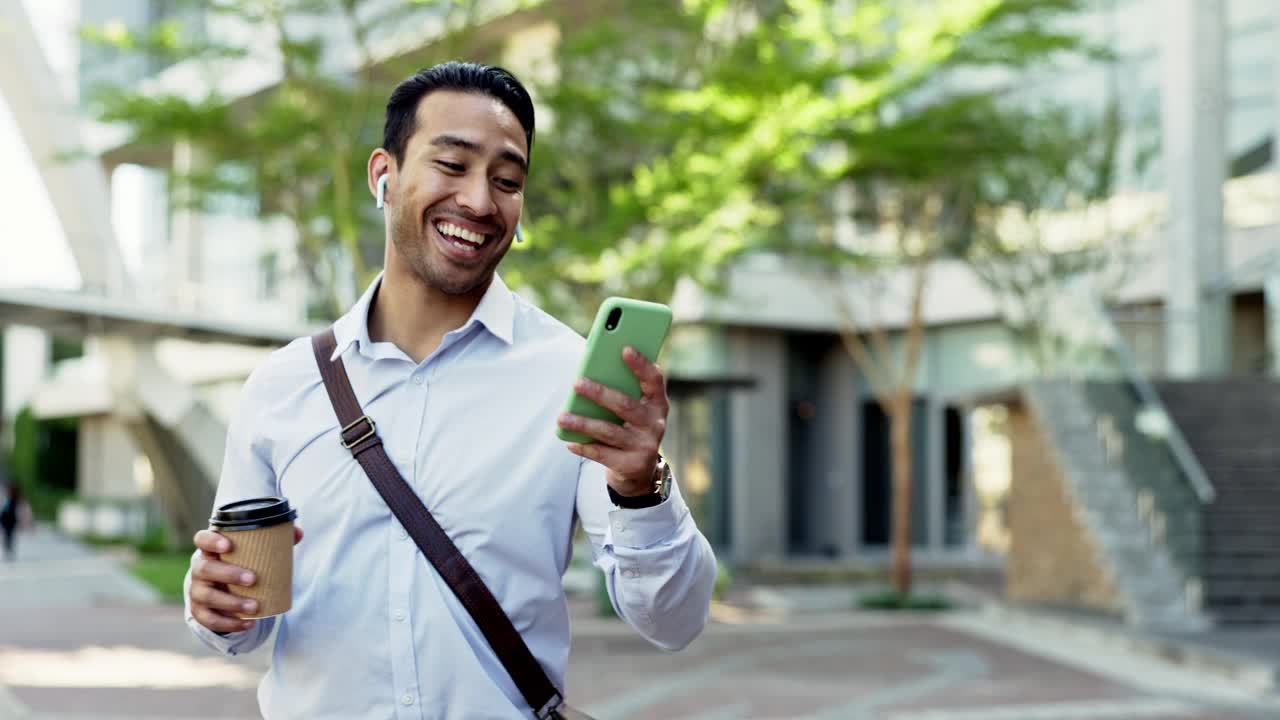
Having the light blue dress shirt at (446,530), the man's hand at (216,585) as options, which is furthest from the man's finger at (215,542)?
the light blue dress shirt at (446,530)

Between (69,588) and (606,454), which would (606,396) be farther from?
(69,588)

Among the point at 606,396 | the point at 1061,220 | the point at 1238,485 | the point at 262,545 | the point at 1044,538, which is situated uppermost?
the point at 1061,220

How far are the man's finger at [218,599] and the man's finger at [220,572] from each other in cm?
1

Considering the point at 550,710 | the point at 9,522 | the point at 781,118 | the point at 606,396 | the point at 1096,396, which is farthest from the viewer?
the point at 9,522

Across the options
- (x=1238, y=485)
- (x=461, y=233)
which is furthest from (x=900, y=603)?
(x=461, y=233)

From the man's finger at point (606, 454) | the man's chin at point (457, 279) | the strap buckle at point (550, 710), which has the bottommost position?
the strap buckle at point (550, 710)

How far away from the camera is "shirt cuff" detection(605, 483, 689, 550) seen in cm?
190

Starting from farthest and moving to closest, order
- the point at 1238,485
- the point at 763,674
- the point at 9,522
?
the point at 9,522 < the point at 1238,485 < the point at 763,674

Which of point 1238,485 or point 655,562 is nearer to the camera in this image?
point 655,562

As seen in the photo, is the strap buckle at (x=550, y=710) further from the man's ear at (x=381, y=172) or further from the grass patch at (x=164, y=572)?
the grass patch at (x=164, y=572)

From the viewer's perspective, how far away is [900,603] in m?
18.3

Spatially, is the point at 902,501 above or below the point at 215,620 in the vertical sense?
below

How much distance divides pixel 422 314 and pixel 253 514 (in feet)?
1.50

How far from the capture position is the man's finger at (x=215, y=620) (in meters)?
2.04
